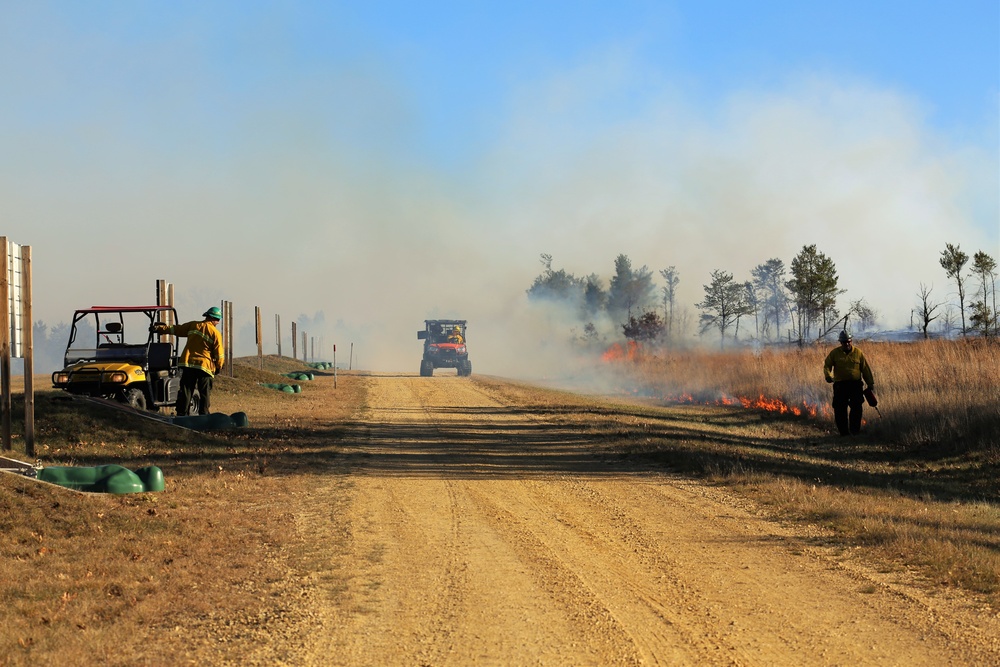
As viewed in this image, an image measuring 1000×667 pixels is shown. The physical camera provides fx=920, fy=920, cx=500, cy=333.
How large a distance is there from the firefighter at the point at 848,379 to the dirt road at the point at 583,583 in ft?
23.3

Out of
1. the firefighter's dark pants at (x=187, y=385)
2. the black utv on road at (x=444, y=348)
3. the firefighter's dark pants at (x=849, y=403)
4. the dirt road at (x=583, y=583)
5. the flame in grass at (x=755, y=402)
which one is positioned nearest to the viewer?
the dirt road at (x=583, y=583)

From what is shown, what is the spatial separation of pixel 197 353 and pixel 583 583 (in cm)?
1219

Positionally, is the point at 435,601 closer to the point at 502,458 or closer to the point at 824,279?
the point at 502,458

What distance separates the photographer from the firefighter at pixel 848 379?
17.5 meters

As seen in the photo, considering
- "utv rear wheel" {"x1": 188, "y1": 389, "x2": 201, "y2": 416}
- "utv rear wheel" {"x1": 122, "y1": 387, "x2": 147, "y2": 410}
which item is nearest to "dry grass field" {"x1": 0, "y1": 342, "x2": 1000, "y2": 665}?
"utv rear wheel" {"x1": 188, "y1": 389, "x2": 201, "y2": 416}

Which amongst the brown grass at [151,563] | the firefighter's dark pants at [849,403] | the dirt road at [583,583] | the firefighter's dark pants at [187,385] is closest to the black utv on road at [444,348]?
the firefighter's dark pants at [187,385]

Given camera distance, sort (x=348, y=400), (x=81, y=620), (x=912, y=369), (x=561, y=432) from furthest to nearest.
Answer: (x=348, y=400) < (x=912, y=369) < (x=561, y=432) < (x=81, y=620)

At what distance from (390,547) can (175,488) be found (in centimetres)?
377

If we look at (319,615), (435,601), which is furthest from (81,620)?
(435,601)

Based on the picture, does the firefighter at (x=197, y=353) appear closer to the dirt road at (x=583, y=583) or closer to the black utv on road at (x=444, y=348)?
the dirt road at (x=583, y=583)

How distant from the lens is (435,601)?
6.18m

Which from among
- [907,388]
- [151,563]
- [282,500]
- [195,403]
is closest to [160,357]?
[195,403]

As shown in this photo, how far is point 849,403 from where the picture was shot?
59.9 ft

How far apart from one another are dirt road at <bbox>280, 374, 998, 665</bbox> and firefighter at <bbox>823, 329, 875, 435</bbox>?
7117 millimetres
